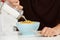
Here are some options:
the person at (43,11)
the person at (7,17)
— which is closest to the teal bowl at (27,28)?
the person at (7,17)

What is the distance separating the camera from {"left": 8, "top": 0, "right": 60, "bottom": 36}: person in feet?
4.64

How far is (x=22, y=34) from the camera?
3.06 ft

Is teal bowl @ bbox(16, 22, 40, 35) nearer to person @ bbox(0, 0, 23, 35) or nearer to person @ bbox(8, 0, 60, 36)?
person @ bbox(0, 0, 23, 35)

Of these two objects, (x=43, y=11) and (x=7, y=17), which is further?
(x=43, y=11)

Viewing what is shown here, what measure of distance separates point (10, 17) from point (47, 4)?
0.54 m

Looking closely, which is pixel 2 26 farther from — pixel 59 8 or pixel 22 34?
pixel 59 8

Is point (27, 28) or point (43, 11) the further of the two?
point (43, 11)

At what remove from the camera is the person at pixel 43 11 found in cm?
141

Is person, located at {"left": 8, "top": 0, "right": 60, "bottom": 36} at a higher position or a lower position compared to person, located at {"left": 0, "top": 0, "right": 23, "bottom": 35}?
lower

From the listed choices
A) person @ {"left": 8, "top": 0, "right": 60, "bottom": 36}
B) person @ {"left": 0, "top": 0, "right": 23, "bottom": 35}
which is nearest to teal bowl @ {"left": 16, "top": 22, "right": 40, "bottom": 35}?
person @ {"left": 0, "top": 0, "right": 23, "bottom": 35}

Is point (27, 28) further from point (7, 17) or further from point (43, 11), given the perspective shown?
point (43, 11)

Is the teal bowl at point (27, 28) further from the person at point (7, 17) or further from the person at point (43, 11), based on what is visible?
the person at point (43, 11)

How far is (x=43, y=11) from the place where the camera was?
1.41 metres

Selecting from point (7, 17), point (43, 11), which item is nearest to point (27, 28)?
point (7, 17)
